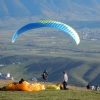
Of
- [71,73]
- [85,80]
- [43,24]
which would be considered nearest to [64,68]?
[71,73]

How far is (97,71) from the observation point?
139000 mm

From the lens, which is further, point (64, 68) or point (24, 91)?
point (64, 68)

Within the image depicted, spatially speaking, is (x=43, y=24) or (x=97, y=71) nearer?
(x=43, y=24)

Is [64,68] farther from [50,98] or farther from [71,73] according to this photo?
[50,98]

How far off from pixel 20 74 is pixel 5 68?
12.0 metres

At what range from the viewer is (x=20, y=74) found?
476 feet

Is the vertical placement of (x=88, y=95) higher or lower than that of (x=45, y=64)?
lower

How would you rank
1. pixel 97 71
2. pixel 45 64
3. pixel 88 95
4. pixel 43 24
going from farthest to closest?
pixel 45 64, pixel 97 71, pixel 43 24, pixel 88 95

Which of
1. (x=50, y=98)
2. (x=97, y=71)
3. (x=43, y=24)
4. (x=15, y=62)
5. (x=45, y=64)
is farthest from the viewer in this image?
(x=15, y=62)

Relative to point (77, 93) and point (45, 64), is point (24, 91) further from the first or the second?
point (45, 64)

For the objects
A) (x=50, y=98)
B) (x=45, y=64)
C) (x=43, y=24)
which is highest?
(x=45, y=64)

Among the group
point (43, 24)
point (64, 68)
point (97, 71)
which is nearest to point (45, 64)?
point (64, 68)

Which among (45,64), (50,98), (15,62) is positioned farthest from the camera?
(15,62)

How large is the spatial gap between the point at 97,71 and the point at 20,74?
100 feet
